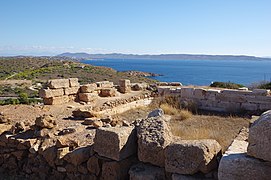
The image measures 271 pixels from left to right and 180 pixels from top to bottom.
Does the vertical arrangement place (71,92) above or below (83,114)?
above

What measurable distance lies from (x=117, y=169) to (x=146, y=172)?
56cm

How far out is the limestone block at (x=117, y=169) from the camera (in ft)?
16.5

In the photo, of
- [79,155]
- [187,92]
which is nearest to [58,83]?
[187,92]

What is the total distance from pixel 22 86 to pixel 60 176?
31.9 metres

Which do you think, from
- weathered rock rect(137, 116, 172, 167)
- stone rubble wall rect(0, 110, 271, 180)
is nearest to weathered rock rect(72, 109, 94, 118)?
stone rubble wall rect(0, 110, 271, 180)

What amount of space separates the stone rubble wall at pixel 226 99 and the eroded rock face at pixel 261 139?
9.00 metres

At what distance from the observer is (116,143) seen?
4.91 m

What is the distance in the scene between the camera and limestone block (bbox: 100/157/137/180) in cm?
502

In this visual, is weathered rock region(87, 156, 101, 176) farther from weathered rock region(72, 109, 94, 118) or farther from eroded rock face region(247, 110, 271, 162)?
weathered rock region(72, 109, 94, 118)

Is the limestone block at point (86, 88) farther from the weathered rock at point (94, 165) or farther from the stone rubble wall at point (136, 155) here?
the weathered rock at point (94, 165)

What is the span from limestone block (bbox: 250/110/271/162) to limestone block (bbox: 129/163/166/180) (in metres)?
1.56

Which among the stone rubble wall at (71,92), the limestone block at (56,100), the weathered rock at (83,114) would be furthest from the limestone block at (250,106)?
the limestone block at (56,100)

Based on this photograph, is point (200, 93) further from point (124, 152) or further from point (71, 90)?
point (124, 152)

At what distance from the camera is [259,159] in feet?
11.8
